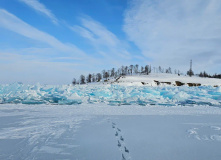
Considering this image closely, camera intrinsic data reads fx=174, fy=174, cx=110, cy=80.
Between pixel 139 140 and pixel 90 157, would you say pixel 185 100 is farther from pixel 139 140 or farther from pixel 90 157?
pixel 90 157

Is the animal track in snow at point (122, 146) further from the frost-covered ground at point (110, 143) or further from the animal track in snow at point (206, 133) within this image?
the animal track in snow at point (206, 133)

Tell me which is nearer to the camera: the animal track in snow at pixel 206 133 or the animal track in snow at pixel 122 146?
the animal track in snow at pixel 122 146

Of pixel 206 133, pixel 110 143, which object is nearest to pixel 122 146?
pixel 110 143

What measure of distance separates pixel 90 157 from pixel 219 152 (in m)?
1.62

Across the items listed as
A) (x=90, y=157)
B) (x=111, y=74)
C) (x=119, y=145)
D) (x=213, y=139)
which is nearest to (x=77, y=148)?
(x=90, y=157)

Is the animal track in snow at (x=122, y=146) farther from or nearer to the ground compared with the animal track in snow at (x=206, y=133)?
nearer to the ground

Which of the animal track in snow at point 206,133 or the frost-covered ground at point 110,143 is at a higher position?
the animal track in snow at point 206,133

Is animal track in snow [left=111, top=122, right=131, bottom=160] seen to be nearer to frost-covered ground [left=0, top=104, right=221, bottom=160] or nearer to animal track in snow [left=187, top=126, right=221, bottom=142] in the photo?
frost-covered ground [left=0, top=104, right=221, bottom=160]

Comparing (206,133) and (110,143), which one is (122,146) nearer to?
(110,143)

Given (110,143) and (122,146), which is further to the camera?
(110,143)

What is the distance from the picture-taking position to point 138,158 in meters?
2.10

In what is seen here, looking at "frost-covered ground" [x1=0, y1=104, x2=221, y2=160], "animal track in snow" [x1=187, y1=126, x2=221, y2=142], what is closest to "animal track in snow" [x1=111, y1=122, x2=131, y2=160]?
"frost-covered ground" [x1=0, y1=104, x2=221, y2=160]

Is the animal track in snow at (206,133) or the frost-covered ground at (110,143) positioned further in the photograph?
the animal track in snow at (206,133)

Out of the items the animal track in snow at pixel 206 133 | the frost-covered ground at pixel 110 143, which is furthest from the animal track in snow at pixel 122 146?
the animal track in snow at pixel 206 133
